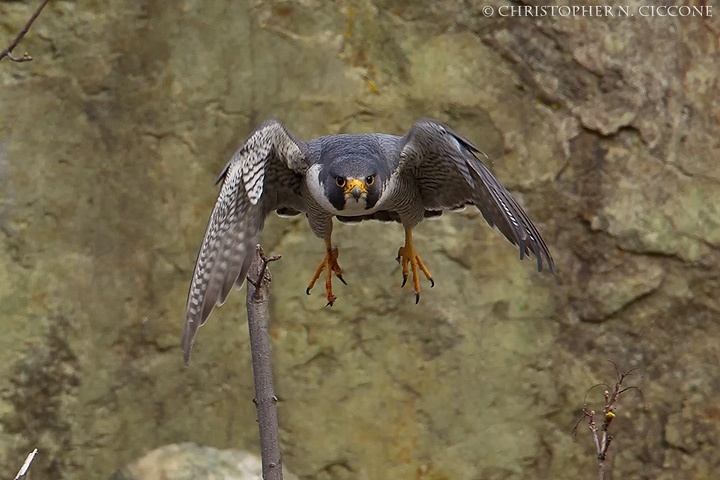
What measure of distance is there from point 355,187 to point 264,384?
75 centimetres

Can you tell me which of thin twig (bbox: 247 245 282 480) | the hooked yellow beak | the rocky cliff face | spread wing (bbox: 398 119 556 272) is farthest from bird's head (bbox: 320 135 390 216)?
the rocky cliff face

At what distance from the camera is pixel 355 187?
3.01 meters

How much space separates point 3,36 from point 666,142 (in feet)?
9.30

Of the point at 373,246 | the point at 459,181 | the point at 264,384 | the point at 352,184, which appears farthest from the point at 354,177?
the point at 373,246

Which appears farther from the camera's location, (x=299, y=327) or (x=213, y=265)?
(x=299, y=327)

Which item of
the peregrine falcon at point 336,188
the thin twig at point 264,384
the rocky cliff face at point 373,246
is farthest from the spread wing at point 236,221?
the rocky cliff face at point 373,246

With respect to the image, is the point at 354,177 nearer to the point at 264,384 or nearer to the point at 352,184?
the point at 352,184

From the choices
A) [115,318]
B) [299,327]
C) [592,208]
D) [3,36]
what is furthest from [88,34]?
[592,208]

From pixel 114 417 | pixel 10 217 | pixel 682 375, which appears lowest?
pixel 114 417

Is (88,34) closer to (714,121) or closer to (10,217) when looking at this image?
(10,217)

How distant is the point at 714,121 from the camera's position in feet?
15.0

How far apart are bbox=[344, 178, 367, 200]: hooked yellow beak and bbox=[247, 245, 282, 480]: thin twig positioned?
1.72 feet

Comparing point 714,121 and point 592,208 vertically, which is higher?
point 714,121

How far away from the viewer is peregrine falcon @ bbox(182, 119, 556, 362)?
2.83 metres
